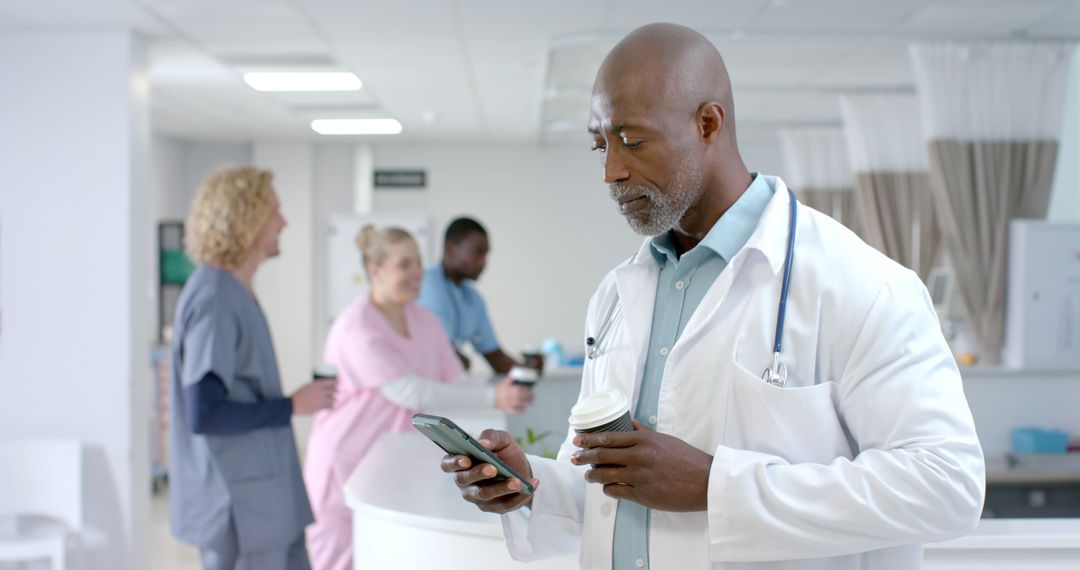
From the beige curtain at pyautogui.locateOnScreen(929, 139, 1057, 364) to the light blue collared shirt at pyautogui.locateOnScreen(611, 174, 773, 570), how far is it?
14.8 ft

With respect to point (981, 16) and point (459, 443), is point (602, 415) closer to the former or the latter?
point (459, 443)

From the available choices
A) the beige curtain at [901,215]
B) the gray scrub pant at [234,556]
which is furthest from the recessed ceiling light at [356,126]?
the gray scrub pant at [234,556]

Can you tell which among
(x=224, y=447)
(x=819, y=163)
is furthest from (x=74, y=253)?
(x=819, y=163)

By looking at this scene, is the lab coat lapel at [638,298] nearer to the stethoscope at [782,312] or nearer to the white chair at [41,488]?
the stethoscope at [782,312]

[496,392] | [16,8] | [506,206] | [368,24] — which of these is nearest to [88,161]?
[16,8]

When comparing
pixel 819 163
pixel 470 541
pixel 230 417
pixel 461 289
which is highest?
pixel 819 163

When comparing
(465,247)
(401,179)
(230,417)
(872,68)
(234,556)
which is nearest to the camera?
(230,417)

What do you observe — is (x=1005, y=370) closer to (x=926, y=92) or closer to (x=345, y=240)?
(x=926, y=92)

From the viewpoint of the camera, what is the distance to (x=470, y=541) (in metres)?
2.19

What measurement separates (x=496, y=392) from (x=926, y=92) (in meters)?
3.33

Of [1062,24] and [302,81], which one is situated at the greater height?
[1062,24]

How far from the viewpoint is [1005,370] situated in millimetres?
4859

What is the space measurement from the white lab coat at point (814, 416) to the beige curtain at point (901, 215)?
5.64 m

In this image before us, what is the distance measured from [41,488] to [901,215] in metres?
5.27
